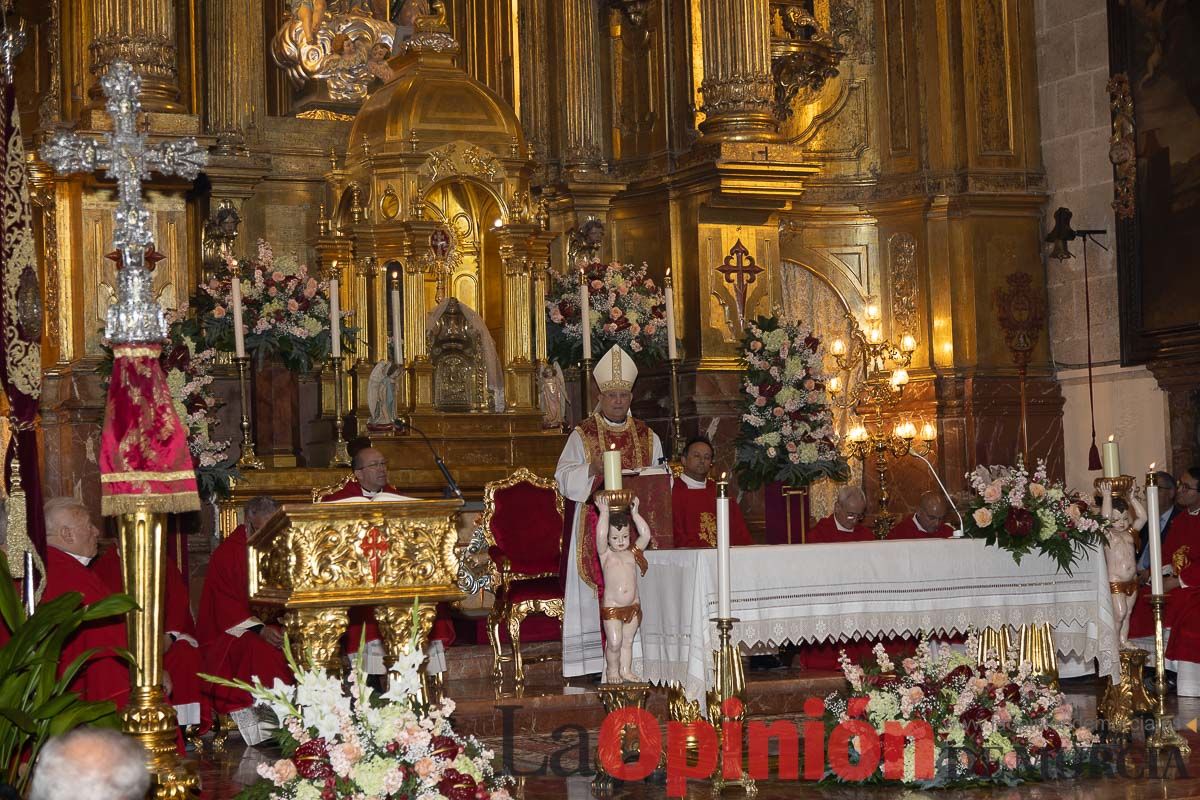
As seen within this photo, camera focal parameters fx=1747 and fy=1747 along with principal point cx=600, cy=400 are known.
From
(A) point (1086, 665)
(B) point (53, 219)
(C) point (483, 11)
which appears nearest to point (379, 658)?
(B) point (53, 219)

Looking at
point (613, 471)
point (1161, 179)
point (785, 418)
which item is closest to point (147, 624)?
point (613, 471)

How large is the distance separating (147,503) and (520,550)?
Answer: 17.1 ft

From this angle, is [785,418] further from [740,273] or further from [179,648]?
[179,648]

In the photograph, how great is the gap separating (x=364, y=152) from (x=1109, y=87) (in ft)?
20.8

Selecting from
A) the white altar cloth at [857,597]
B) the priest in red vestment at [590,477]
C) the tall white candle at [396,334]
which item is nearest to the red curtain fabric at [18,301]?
the white altar cloth at [857,597]

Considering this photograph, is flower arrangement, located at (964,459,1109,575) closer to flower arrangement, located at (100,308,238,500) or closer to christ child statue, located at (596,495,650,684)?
christ child statue, located at (596,495,650,684)

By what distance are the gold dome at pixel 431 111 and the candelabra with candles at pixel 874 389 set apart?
380 centimetres

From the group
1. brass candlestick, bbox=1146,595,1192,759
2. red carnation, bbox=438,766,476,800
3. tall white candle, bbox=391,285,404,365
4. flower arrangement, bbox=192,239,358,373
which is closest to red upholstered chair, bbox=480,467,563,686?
tall white candle, bbox=391,285,404,365

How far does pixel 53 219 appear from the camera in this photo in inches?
489

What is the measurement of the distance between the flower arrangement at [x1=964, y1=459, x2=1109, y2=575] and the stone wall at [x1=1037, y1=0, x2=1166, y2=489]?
200 inches

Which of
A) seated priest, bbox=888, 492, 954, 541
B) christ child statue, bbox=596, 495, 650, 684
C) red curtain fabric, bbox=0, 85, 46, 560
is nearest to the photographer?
red curtain fabric, bbox=0, 85, 46, 560

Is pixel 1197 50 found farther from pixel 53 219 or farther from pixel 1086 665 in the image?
pixel 53 219

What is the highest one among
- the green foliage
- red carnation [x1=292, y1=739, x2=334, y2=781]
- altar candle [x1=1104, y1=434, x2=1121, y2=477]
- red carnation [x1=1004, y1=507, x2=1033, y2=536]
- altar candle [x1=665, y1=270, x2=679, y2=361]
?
altar candle [x1=665, y1=270, x2=679, y2=361]

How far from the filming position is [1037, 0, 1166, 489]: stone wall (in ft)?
48.2
